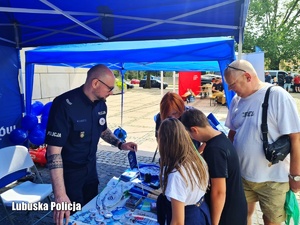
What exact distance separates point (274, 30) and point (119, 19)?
2207 cm

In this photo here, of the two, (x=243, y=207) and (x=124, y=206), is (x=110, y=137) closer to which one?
(x=124, y=206)

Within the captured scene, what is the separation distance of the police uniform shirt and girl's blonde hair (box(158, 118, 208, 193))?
2.63 feet

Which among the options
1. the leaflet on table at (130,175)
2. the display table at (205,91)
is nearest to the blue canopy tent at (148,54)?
the leaflet on table at (130,175)

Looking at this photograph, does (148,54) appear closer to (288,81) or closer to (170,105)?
(170,105)

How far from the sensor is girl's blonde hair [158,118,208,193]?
1.34m

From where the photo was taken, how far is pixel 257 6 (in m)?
21.1

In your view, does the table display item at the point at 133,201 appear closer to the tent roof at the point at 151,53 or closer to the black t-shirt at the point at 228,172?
the black t-shirt at the point at 228,172

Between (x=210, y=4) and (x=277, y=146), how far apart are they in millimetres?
1411

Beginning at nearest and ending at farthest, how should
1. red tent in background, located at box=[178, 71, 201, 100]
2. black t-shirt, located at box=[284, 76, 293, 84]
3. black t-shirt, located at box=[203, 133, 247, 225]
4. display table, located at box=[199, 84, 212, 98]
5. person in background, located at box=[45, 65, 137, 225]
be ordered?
black t-shirt, located at box=[203, 133, 247, 225] < person in background, located at box=[45, 65, 137, 225] < red tent in background, located at box=[178, 71, 201, 100] < display table, located at box=[199, 84, 212, 98] < black t-shirt, located at box=[284, 76, 293, 84]

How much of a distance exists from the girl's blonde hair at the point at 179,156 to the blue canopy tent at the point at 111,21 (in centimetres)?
140

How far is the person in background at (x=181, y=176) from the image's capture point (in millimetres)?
1290

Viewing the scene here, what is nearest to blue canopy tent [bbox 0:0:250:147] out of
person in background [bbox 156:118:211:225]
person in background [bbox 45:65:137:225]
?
person in background [bbox 45:65:137:225]

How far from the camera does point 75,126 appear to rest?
6.19 feet

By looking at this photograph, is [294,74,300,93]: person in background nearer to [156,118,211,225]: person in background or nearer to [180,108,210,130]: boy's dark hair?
[180,108,210,130]: boy's dark hair
